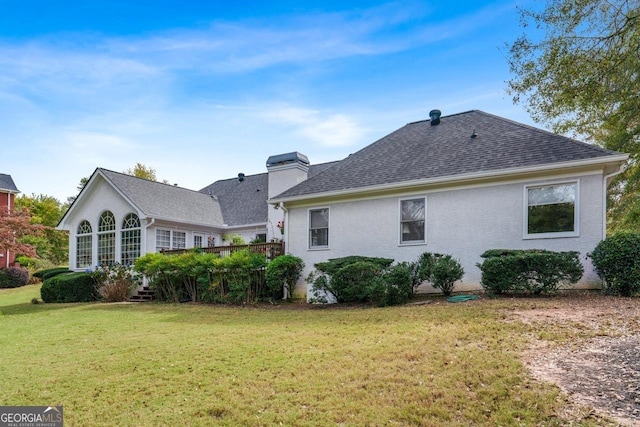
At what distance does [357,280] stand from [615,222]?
15529 mm

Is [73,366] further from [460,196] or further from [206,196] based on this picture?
[206,196]

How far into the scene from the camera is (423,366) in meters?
4.80

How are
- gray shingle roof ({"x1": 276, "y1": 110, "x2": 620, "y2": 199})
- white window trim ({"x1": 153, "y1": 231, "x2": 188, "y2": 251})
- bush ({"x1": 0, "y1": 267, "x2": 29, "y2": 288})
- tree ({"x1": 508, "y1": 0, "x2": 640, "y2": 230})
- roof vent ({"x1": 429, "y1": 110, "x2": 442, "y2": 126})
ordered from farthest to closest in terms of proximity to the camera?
bush ({"x1": 0, "y1": 267, "x2": 29, "y2": 288}) → white window trim ({"x1": 153, "y1": 231, "x2": 188, "y2": 251}) → roof vent ({"x1": 429, "y1": 110, "x2": 442, "y2": 126}) → tree ({"x1": 508, "y1": 0, "x2": 640, "y2": 230}) → gray shingle roof ({"x1": 276, "y1": 110, "x2": 620, "y2": 199})

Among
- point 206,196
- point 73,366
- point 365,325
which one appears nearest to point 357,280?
point 365,325

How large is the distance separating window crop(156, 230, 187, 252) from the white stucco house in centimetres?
5

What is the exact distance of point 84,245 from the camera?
19359mm

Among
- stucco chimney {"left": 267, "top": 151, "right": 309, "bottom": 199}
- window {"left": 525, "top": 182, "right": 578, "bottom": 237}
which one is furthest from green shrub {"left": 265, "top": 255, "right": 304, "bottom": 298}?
window {"left": 525, "top": 182, "right": 578, "bottom": 237}

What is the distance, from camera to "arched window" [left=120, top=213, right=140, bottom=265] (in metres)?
17.4

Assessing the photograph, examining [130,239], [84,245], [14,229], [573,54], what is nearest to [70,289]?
[130,239]

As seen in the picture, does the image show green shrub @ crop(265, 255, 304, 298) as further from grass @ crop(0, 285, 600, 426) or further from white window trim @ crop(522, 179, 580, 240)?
white window trim @ crop(522, 179, 580, 240)

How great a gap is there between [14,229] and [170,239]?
43.5 ft

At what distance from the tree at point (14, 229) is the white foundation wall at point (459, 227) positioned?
19.6m

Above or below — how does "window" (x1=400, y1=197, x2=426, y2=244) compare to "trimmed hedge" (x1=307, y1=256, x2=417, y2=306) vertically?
above

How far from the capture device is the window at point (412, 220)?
12.1 m
